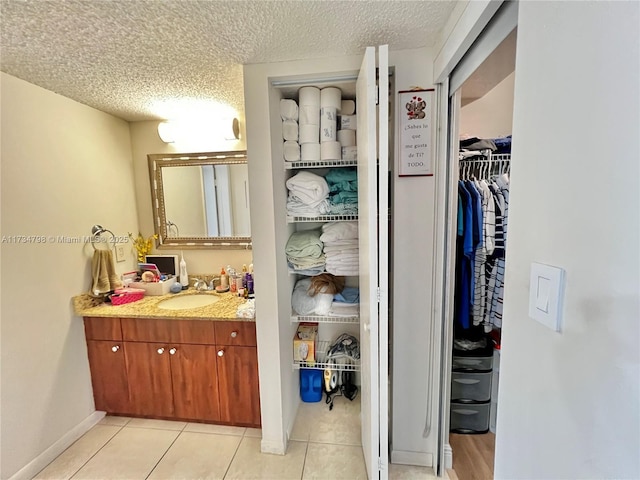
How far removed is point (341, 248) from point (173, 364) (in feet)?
4.34

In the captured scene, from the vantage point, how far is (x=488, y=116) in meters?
1.92

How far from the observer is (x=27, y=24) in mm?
1077

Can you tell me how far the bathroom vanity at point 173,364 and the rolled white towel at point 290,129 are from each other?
3.61 ft

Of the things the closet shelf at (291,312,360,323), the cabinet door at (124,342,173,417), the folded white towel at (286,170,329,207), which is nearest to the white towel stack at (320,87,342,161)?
the folded white towel at (286,170,329,207)

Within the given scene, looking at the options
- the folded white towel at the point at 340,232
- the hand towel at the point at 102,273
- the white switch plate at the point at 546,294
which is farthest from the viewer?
the hand towel at the point at 102,273

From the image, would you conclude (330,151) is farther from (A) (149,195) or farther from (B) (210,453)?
(B) (210,453)

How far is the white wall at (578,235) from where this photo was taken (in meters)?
0.40

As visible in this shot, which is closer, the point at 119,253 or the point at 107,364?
the point at 107,364

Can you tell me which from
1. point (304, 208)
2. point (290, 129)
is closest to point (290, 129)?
point (290, 129)

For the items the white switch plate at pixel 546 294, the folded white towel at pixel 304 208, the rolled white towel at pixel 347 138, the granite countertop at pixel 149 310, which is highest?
the rolled white towel at pixel 347 138

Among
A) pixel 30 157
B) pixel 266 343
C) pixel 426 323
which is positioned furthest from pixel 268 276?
pixel 30 157

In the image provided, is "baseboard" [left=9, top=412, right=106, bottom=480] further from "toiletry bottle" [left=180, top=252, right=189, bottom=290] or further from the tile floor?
"toiletry bottle" [left=180, top=252, right=189, bottom=290]

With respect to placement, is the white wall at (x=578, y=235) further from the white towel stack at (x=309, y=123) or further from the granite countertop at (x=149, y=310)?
the granite countertop at (x=149, y=310)

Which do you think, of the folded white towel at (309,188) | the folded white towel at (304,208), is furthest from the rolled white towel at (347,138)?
the folded white towel at (304,208)
